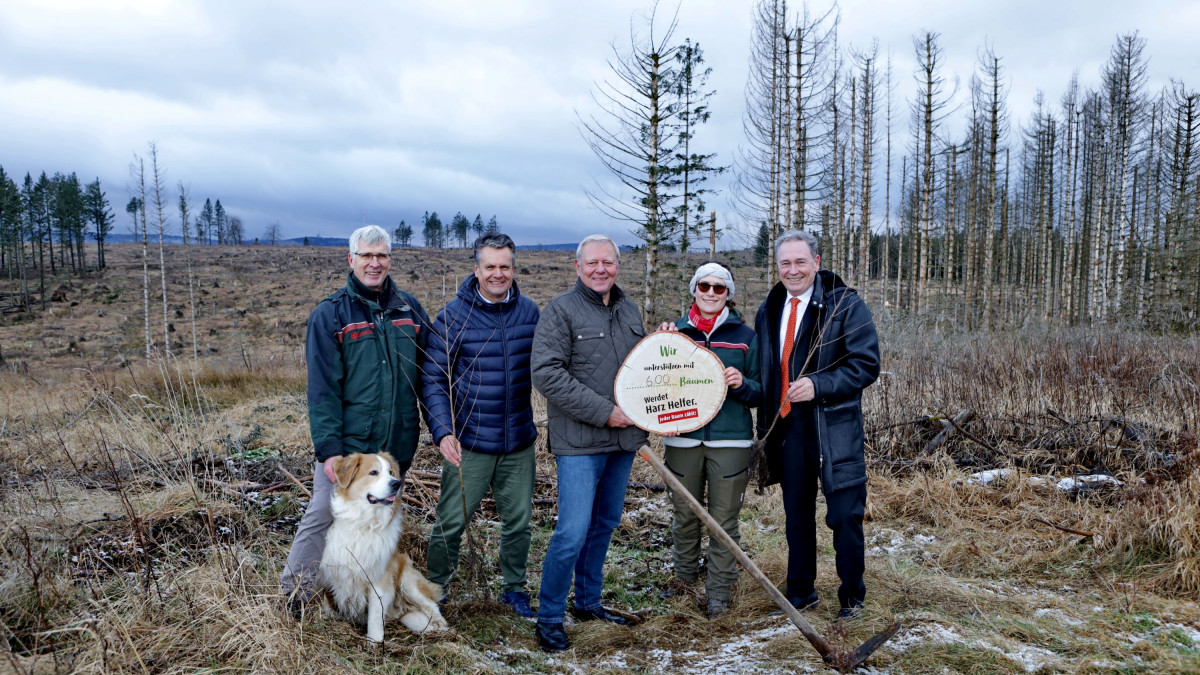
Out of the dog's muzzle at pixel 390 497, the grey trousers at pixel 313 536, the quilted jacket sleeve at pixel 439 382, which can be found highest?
the quilted jacket sleeve at pixel 439 382

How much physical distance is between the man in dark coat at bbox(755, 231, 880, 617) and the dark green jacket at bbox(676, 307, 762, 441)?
0.08 m

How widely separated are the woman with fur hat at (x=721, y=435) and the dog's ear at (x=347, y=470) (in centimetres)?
188

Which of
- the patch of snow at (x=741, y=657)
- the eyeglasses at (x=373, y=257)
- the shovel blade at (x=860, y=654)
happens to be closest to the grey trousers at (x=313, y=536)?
the eyeglasses at (x=373, y=257)

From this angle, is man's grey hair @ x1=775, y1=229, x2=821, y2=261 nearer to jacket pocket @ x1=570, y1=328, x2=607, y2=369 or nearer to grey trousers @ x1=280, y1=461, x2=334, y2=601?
jacket pocket @ x1=570, y1=328, x2=607, y2=369

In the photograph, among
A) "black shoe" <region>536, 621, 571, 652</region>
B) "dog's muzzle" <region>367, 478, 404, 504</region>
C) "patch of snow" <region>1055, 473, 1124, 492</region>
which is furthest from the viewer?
"patch of snow" <region>1055, 473, 1124, 492</region>

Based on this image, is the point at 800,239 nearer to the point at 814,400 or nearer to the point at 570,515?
the point at 814,400

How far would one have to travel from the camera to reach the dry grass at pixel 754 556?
3.01 meters

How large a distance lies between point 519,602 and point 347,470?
1.55m

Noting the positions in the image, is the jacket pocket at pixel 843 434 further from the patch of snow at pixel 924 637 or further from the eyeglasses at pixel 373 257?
the eyeglasses at pixel 373 257

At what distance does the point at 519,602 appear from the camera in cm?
405

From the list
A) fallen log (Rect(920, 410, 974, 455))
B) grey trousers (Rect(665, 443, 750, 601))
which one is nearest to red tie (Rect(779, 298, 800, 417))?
grey trousers (Rect(665, 443, 750, 601))

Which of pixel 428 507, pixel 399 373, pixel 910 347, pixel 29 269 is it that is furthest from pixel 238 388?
pixel 29 269

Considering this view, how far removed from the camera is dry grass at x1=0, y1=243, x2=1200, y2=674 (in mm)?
3014

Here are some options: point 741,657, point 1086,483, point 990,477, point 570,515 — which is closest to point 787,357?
point 570,515
